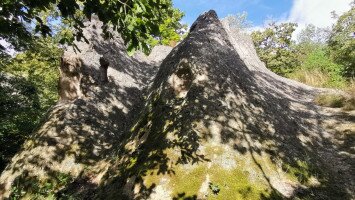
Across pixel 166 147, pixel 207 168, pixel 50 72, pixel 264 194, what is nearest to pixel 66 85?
pixel 166 147

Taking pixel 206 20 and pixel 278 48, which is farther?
pixel 278 48

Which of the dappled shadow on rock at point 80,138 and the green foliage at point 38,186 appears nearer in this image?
the green foliage at point 38,186

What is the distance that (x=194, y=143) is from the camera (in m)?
6.89

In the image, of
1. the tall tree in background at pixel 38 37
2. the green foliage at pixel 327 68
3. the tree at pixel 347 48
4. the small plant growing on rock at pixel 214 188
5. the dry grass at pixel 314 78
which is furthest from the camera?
the dry grass at pixel 314 78

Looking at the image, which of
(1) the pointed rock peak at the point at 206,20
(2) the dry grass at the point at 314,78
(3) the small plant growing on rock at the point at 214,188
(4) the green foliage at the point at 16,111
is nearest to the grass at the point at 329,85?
(2) the dry grass at the point at 314,78

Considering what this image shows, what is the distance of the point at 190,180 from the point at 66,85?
7294 mm

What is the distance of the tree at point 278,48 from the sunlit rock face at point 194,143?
25.7m

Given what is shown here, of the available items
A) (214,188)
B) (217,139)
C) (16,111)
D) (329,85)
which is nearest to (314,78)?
(329,85)

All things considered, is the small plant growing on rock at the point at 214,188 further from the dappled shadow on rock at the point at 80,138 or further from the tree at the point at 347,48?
the tree at the point at 347,48

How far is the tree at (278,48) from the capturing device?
3719 centimetres

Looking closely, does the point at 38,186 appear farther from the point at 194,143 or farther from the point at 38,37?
the point at 38,37

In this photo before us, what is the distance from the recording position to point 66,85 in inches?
453

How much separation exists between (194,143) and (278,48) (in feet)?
116

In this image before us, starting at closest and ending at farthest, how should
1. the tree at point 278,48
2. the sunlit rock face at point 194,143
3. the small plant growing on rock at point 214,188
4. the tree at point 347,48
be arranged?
the small plant growing on rock at point 214,188 → the sunlit rock face at point 194,143 → the tree at point 347,48 → the tree at point 278,48
